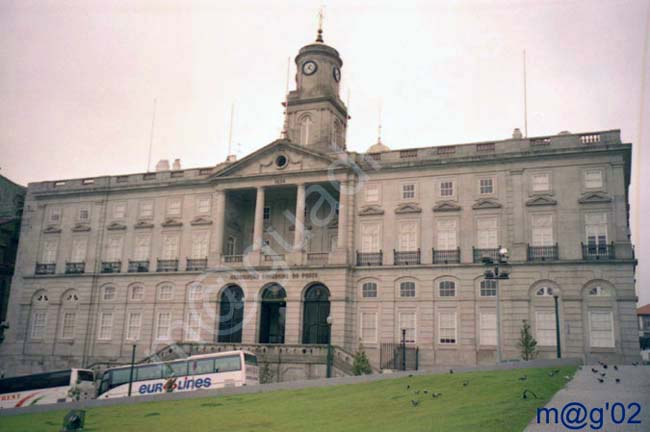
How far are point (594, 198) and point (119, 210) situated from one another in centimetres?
3710

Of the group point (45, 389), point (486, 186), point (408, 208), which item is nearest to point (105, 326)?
point (45, 389)

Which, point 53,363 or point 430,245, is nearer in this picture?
point 430,245

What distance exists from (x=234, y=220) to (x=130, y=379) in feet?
57.8

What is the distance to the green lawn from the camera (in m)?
18.1

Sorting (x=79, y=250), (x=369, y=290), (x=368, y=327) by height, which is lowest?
(x=368, y=327)

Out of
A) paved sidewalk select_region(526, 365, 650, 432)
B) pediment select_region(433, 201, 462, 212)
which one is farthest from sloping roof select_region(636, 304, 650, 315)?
paved sidewalk select_region(526, 365, 650, 432)

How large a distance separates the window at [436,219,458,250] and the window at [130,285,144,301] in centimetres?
2393

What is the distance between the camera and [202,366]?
3719cm

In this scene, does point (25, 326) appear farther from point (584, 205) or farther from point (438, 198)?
point (584, 205)

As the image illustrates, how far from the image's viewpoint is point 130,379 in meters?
36.6

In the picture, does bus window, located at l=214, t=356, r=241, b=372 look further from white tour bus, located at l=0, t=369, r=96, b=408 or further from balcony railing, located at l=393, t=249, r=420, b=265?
balcony railing, located at l=393, t=249, r=420, b=265

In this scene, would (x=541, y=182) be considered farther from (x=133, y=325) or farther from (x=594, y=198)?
(x=133, y=325)

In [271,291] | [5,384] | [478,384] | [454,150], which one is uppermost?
[454,150]

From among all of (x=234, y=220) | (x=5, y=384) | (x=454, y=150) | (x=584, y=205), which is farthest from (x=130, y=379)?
(x=584, y=205)
